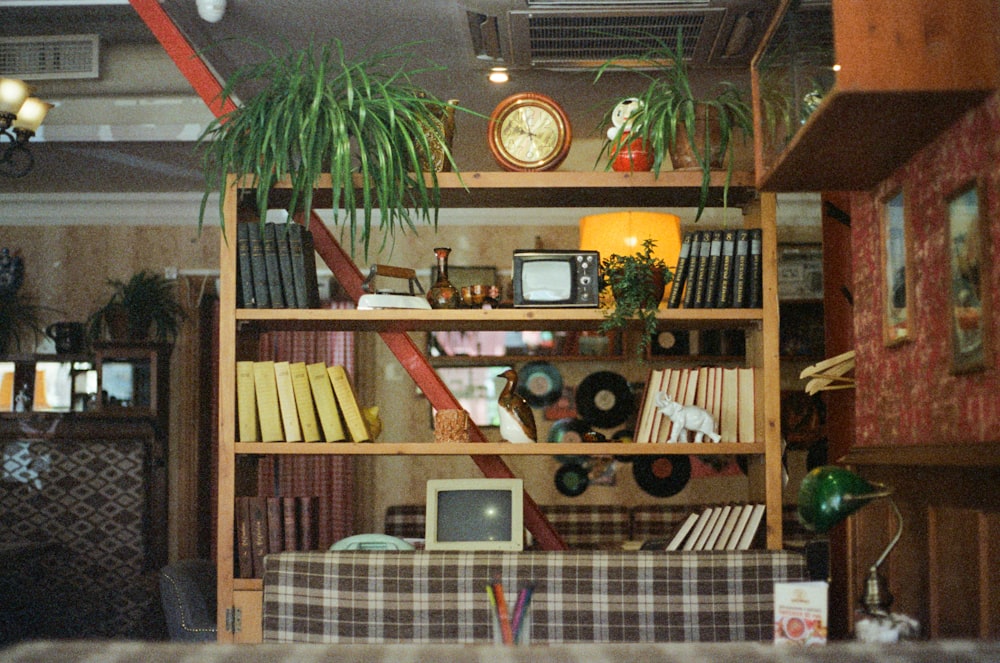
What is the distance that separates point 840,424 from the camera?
434 cm

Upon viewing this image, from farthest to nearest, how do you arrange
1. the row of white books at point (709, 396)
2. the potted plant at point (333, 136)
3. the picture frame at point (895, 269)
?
the row of white books at point (709, 396), the potted plant at point (333, 136), the picture frame at point (895, 269)

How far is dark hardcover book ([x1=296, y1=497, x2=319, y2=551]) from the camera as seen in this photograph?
3.26 metres

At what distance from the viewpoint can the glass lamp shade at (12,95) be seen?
13.6ft

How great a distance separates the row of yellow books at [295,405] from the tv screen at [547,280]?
25.3 inches

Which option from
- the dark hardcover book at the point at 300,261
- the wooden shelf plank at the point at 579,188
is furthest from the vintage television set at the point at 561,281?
the dark hardcover book at the point at 300,261

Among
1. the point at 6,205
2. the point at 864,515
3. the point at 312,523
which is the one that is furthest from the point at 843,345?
the point at 6,205

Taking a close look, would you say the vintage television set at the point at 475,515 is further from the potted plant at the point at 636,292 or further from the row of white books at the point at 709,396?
the potted plant at the point at 636,292

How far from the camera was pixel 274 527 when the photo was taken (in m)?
3.22

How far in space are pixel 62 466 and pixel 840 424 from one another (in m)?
4.53

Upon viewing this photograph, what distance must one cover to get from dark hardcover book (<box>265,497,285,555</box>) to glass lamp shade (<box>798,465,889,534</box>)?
73.0 inches

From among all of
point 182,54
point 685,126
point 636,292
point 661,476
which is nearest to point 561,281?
point 636,292

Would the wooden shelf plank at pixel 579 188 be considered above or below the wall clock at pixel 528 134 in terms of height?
below

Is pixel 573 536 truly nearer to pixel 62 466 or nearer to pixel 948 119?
pixel 62 466

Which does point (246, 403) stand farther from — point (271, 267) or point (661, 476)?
point (661, 476)
